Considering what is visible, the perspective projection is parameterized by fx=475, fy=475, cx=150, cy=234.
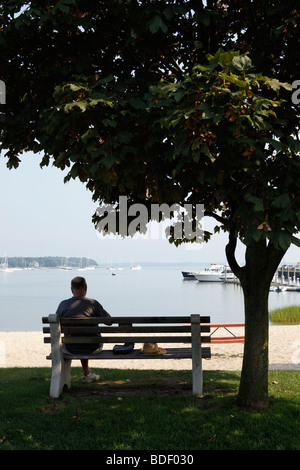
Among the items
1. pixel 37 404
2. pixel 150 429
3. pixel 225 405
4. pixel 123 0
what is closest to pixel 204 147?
pixel 123 0

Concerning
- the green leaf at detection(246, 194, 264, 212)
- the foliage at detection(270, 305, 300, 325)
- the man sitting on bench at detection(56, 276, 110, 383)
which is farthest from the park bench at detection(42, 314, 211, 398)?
the foliage at detection(270, 305, 300, 325)

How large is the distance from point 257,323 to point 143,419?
1990 millimetres

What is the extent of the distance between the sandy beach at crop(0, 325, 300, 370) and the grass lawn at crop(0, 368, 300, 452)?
4671 mm

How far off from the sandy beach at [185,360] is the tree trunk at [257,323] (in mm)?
5358

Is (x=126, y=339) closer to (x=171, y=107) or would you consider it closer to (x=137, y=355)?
(x=137, y=355)

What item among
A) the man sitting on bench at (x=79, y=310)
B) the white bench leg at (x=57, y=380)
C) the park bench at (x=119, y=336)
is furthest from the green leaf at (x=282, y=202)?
the white bench leg at (x=57, y=380)

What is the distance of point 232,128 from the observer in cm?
450

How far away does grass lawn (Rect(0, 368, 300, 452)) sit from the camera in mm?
5184

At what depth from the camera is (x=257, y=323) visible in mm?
6484

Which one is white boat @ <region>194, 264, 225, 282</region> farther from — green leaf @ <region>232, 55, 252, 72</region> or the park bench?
green leaf @ <region>232, 55, 252, 72</region>

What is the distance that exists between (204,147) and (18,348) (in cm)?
1396

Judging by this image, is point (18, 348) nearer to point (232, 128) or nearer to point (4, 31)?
point (4, 31)

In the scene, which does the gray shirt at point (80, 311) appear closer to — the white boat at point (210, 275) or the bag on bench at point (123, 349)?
the bag on bench at point (123, 349)
